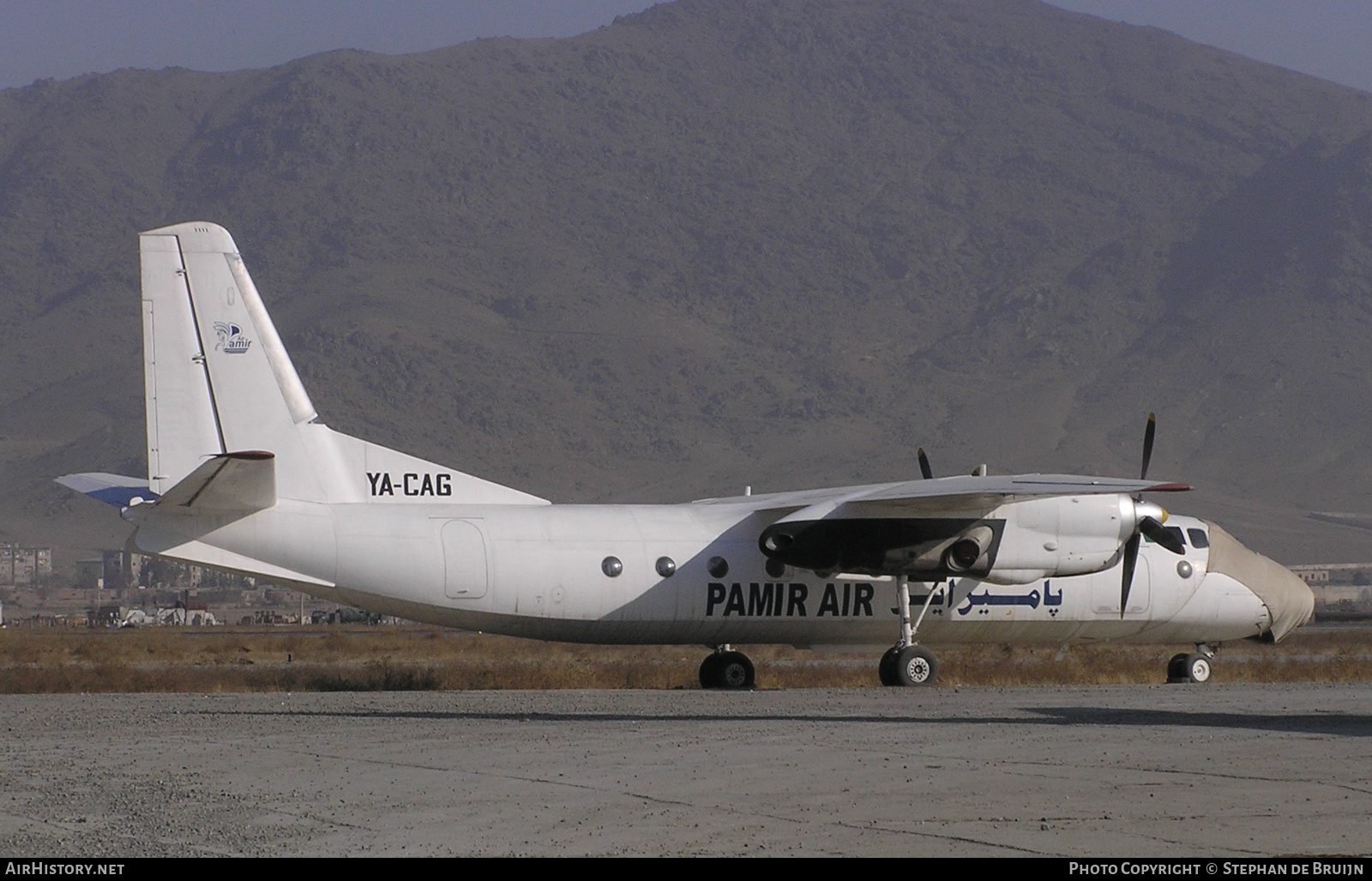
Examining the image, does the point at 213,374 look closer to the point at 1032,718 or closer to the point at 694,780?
the point at 694,780

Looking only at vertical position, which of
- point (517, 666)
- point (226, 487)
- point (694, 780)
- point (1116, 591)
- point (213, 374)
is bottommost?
point (694, 780)

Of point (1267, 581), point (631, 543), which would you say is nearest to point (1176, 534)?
point (1267, 581)

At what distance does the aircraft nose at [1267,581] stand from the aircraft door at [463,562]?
12.8 m

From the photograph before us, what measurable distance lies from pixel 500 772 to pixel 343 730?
4.50 m

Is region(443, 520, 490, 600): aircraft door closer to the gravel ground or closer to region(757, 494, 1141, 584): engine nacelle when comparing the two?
the gravel ground

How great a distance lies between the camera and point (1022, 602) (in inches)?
1117

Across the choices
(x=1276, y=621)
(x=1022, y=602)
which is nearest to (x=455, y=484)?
(x=1022, y=602)

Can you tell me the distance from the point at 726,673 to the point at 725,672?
0.09 ft

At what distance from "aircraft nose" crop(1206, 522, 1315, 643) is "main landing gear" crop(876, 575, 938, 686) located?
6.11 m

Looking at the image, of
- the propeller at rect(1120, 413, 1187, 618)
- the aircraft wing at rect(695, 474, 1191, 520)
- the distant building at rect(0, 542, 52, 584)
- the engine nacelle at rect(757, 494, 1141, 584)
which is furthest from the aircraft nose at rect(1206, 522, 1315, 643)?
the distant building at rect(0, 542, 52, 584)

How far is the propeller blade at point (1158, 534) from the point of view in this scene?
86.6 ft

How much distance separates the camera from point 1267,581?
2991 centimetres
